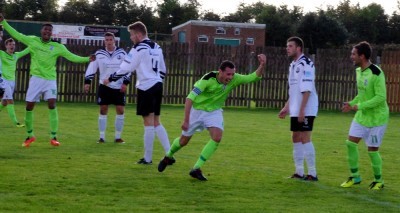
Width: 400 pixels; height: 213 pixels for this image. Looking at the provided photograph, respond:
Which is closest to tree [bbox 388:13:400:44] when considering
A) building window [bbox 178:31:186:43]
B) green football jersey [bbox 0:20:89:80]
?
building window [bbox 178:31:186:43]

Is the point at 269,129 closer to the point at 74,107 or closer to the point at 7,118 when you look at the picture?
the point at 7,118

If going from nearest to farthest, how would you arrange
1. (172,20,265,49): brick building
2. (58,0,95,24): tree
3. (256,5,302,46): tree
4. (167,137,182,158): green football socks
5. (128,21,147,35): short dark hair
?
1. (167,137,182,158): green football socks
2. (128,21,147,35): short dark hair
3. (172,20,265,49): brick building
4. (256,5,302,46): tree
5. (58,0,95,24): tree

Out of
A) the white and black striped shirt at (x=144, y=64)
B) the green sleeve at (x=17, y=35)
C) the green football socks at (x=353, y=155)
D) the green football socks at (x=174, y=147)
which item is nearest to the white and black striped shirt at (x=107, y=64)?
the green sleeve at (x=17, y=35)

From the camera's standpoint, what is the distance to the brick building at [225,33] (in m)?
73.8

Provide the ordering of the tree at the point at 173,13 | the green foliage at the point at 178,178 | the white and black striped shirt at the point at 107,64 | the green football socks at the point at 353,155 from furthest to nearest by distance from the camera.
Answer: the tree at the point at 173,13 < the white and black striped shirt at the point at 107,64 < the green football socks at the point at 353,155 < the green foliage at the point at 178,178

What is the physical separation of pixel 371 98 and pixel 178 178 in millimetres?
2887

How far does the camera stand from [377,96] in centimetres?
1105

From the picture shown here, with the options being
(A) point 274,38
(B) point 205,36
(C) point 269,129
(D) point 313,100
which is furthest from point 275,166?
(A) point 274,38

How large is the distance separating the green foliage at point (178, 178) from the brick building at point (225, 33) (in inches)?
2154

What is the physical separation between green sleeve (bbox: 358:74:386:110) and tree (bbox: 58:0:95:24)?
269 ft

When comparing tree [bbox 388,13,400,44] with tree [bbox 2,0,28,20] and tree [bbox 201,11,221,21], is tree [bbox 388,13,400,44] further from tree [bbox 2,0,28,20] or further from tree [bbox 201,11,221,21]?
tree [bbox 2,0,28,20]

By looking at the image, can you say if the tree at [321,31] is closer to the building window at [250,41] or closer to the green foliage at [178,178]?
the building window at [250,41]

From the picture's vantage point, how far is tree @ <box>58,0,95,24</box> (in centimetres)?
9106

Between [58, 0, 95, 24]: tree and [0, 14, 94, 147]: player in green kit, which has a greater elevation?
[58, 0, 95, 24]: tree
